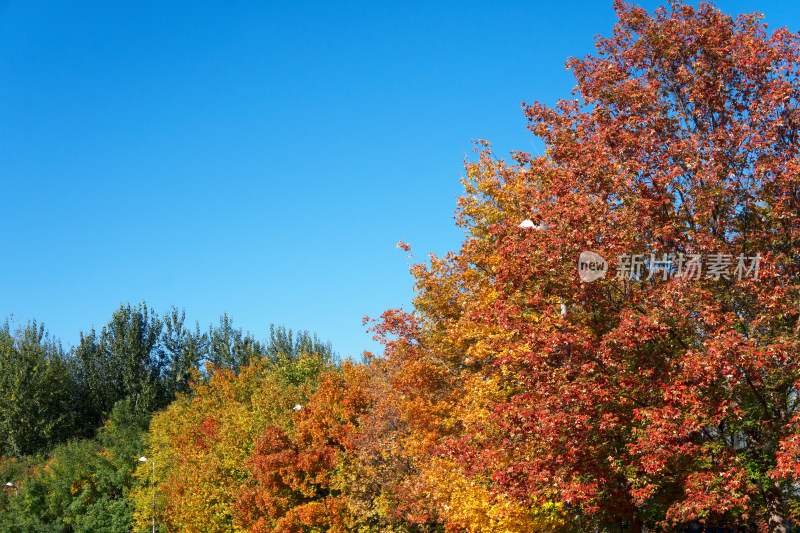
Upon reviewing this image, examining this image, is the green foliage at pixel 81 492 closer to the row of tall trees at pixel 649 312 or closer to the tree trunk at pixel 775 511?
the row of tall trees at pixel 649 312

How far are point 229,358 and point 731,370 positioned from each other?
90.2m

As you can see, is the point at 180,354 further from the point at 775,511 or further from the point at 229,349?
the point at 775,511

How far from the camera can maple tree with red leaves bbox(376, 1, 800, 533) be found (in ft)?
41.6

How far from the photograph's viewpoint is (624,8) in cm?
1702

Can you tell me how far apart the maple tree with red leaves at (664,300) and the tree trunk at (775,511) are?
4cm

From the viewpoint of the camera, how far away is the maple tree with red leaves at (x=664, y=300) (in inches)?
499

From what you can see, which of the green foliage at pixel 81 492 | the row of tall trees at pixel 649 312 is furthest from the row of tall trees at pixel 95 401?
the row of tall trees at pixel 649 312

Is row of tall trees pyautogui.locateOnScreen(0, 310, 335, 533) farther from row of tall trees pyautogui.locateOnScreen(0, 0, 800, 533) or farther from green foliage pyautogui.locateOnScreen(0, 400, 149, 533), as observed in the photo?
row of tall trees pyautogui.locateOnScreen(0, 0, 800, 533)

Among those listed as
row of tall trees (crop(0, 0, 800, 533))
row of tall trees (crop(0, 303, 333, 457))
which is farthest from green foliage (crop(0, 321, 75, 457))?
row of tall trees (crop(0, 0, 800, 533))

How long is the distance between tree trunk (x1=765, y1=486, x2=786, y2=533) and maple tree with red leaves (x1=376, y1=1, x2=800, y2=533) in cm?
4

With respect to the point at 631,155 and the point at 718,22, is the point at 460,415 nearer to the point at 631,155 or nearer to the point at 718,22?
the point at 631,155

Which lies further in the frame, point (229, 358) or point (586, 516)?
point (229, 358)

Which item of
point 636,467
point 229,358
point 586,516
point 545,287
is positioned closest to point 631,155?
point 545,287

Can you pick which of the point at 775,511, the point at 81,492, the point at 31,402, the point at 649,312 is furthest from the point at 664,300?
the point at 31,402
